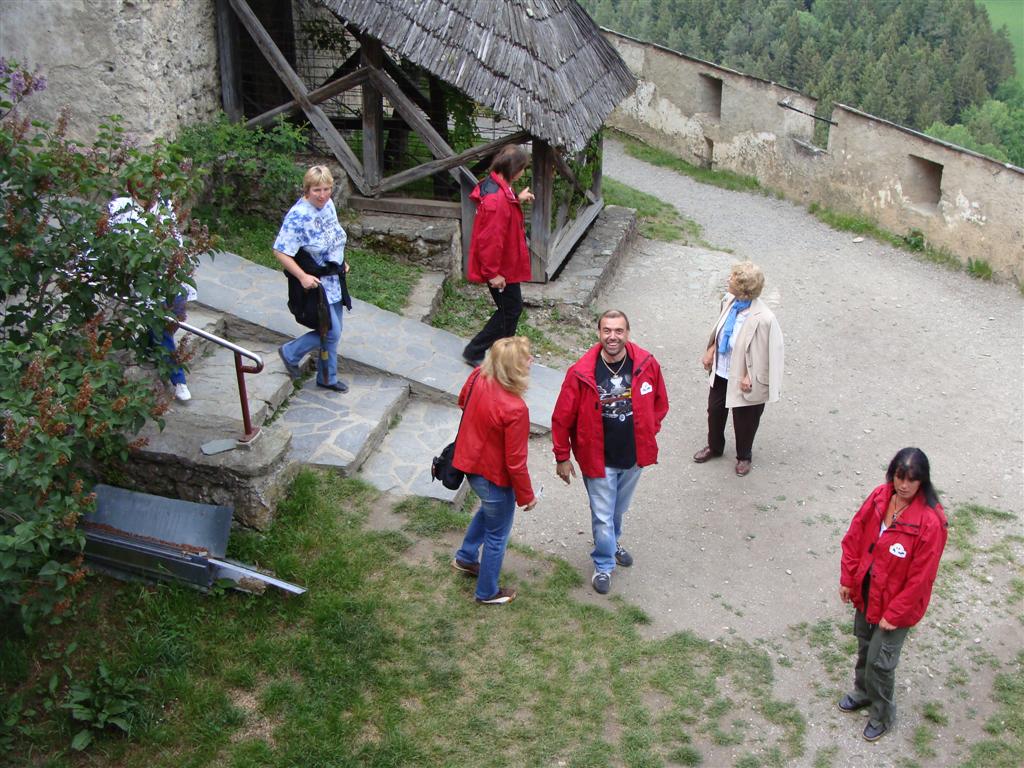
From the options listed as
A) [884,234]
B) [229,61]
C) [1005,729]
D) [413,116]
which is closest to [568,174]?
[413,116]

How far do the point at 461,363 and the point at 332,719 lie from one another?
3.50 m

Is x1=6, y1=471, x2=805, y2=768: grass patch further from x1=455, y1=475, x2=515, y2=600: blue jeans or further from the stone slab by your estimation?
the stone slab

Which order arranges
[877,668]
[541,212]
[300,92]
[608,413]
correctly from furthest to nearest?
[541,212], [300,92], [608,413], [877,668]

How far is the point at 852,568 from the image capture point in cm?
470

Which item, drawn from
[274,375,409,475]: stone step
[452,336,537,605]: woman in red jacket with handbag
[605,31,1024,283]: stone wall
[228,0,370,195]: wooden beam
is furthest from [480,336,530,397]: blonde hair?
[605,31,1024,283]: stone wall

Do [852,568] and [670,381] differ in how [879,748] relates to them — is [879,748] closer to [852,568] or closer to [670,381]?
[852,568]

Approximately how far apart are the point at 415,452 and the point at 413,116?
357cm

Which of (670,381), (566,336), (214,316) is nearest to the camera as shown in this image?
(214,316)

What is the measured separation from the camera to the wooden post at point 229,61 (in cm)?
898

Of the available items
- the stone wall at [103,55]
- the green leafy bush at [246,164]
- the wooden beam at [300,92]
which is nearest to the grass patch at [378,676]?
the stone wall at [103,55]

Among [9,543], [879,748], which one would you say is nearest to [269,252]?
[9,543]

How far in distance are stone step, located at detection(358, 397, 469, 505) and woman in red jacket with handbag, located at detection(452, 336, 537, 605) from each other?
1048 mm

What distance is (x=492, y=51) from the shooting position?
28.1 ft

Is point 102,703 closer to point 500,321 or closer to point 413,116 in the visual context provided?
point 500,321
